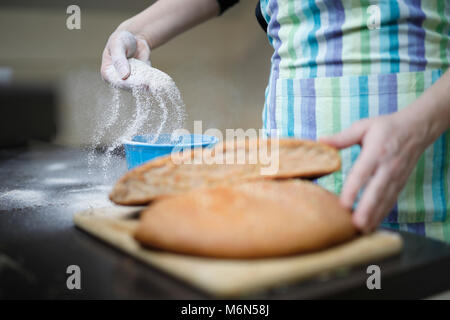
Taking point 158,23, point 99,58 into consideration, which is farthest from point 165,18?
point 99,58

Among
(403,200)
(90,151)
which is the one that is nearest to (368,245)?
(403,200)

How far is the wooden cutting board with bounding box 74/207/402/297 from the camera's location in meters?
0.47

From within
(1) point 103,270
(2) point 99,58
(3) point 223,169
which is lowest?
(1) point 103,270

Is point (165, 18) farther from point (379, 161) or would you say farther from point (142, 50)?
point (379, 161)

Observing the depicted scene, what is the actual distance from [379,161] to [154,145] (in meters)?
0.52

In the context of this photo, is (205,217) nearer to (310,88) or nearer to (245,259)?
(245,259)

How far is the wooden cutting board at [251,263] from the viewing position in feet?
1.53

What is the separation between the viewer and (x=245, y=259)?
1.68 feet

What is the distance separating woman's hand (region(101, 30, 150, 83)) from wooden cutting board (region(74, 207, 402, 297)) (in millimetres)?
509

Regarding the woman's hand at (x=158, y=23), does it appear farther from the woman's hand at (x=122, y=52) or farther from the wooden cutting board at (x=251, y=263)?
the wooden cutting board at (x=251, y=263)

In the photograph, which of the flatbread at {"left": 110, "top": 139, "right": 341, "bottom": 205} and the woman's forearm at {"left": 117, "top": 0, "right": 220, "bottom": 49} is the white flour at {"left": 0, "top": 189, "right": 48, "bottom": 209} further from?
the woman's forearm at {"left": 117, "top": 0, "right": 220, "bottom": 49}

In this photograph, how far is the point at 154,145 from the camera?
1.00 meters

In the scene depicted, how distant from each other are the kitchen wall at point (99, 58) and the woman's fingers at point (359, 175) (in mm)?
1372

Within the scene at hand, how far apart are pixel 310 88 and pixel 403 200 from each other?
0.30 m
